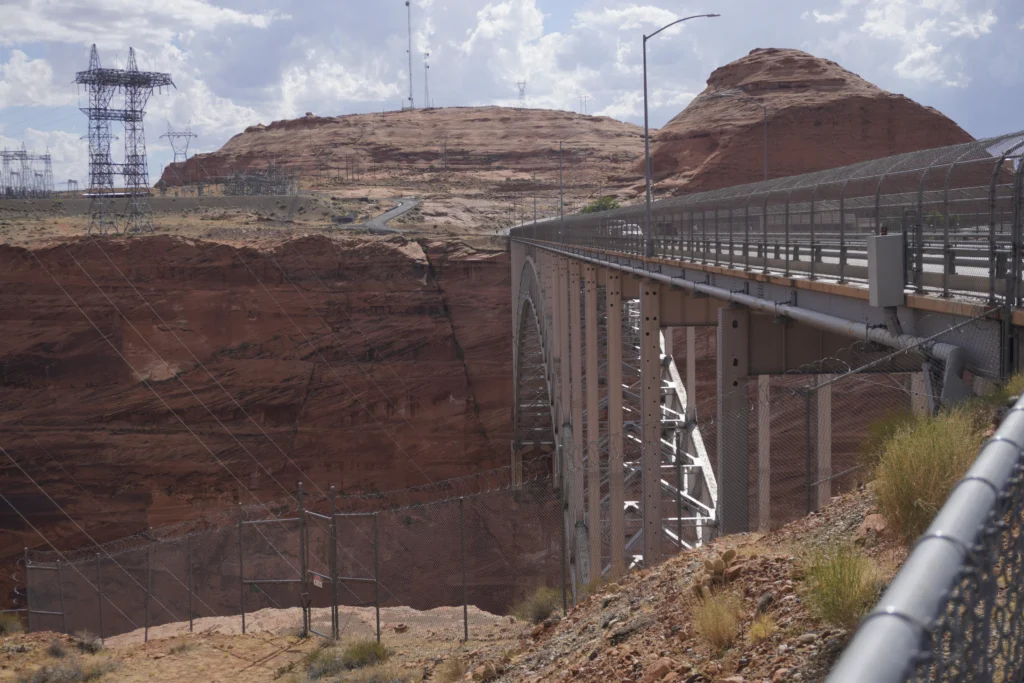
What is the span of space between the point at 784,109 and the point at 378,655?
197 feet

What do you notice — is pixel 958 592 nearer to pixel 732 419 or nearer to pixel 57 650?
pixel 732 419

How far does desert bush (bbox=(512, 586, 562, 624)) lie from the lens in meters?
17.6

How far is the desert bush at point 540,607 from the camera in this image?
17.6 meters

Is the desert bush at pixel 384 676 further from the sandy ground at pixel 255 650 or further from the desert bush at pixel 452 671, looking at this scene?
the desert bush at pixel 452 671

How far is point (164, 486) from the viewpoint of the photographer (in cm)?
4803

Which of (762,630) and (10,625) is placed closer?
(762,630)

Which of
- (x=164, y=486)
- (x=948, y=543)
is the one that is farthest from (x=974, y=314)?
(x=164, y=486)

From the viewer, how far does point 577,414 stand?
28734mm

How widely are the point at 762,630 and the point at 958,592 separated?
14.5ft

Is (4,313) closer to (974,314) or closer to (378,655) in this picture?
(378,655)

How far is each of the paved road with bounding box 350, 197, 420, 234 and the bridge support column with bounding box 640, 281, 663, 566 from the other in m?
43.6

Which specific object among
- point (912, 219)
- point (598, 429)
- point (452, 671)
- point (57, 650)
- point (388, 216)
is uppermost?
point (388, 216)

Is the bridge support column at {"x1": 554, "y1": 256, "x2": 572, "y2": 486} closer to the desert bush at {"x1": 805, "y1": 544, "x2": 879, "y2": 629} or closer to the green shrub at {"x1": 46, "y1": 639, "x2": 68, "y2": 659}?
the green shrub at {"x1": 46, "y1": 639, "x2": 68, "y2": 659}

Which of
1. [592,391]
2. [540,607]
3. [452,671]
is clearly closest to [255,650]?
[540,607]
